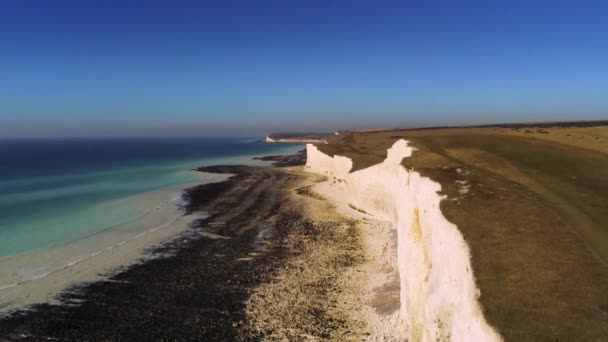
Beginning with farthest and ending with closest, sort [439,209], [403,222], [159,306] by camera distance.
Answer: [403,222] < [159,306] < [439,209]

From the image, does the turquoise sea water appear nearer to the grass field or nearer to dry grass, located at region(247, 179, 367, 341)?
dry grass, located at region(247, 179, 367, 341)

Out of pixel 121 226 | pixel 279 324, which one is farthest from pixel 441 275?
pixel 121 226

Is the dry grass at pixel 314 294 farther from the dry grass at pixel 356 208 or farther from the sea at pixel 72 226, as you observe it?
the sea at pixel 72 226

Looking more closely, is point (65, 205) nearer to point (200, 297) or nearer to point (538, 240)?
point (200, 297)

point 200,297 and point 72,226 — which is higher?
point 72,226

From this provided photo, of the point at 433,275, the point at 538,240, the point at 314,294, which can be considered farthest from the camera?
the point at 314,294

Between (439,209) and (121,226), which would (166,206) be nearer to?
(121,226)

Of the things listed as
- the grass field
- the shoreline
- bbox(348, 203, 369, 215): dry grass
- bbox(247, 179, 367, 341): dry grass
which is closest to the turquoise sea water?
the shoreline

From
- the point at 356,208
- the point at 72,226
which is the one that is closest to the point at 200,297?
the point at 72,226
